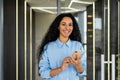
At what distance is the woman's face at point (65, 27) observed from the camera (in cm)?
135

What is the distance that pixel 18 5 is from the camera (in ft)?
12.6

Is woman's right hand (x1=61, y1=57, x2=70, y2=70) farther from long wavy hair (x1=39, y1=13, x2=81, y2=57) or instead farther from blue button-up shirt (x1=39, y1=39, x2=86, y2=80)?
long wavy hair (x1=39, y1=13, x2=81, y2=57)

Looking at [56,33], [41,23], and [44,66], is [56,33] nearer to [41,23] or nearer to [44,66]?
[44,66]

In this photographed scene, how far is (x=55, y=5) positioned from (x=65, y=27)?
2.59 m

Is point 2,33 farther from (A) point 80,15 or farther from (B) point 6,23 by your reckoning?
(A) point 80,15

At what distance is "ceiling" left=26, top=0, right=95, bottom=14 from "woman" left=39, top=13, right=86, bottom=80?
97.5 inches

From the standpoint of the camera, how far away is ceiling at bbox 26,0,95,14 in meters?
3.85

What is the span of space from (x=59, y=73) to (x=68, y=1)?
2715mm

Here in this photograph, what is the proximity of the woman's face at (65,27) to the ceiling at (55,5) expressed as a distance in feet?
8.16

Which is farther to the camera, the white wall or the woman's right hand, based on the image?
the white wall

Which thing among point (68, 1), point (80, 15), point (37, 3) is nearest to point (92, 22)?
point (80, 15)

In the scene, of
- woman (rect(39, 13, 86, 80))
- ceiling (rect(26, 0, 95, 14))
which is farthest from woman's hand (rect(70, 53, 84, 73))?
ceiling (rect(26, 0, 95, 14))

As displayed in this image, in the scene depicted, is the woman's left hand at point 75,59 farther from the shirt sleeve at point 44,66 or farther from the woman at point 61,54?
the shirt sleeve at point 44,66

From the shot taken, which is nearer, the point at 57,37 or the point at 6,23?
the point at 57,37
